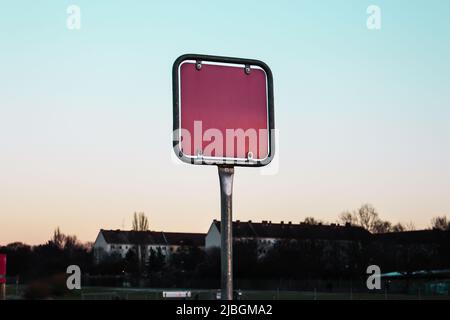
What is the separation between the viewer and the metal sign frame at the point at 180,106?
8.80 feet

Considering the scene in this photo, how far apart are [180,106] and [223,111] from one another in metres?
0.16

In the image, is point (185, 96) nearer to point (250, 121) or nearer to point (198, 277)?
point (250, 121)

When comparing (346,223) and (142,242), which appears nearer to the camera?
(346,223)

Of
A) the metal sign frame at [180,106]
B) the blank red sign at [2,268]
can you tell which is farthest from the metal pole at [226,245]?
the blank red sign at [2,268]

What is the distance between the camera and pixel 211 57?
9.14ft

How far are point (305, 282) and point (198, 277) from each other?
20.3 meters

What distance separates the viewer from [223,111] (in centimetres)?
275

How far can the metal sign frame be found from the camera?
106 inches

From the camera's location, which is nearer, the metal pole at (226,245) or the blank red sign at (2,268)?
the metal pole at (226,245)

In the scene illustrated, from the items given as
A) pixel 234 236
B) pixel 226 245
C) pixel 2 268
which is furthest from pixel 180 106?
pixel 234 236

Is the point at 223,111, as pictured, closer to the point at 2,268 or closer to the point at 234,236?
the point at 2,268

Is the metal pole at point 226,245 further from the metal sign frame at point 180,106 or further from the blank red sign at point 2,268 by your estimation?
the blank red sign at point 2,268

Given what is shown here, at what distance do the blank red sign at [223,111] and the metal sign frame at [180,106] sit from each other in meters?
0.01
